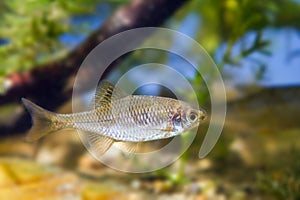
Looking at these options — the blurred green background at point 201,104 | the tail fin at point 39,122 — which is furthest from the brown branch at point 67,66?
the tail fin at point 39,122

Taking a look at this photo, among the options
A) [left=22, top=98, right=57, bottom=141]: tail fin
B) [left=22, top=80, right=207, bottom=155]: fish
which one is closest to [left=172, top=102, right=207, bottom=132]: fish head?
[left=22, top=80, right=207, bottom=155]: fish

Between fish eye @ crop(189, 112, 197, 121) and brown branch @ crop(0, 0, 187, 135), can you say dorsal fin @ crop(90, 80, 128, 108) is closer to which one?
fish eye @ crop(189, 112, 197, 121)

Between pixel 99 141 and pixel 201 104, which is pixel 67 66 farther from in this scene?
pixel 99 141

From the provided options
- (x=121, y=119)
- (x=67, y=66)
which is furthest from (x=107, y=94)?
(x=67, y=66)

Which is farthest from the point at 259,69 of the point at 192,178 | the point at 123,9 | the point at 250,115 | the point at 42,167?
the point at 42,167

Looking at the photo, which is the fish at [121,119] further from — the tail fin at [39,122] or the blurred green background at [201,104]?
the blurred green background at [201,104]
